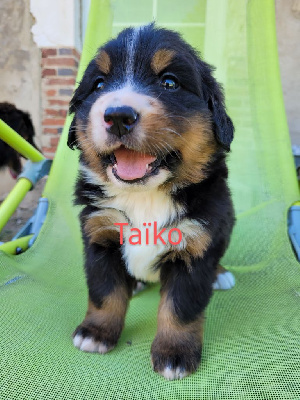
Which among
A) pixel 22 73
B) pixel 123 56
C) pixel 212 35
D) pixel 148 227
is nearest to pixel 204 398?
pixel 148 227

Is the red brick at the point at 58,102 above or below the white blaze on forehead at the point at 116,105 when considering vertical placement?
below

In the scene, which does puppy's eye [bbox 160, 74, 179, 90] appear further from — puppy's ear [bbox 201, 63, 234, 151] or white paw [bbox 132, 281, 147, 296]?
white paw [bbox 132, 281, 147, 296]

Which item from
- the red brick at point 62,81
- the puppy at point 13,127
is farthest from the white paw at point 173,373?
the red brick at point 62,81

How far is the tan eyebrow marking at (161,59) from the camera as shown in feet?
5.00

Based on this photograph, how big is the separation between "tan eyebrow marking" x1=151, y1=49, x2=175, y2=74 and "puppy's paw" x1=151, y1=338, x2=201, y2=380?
114cm

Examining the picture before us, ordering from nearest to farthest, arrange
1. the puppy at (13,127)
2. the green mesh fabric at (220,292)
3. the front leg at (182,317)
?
the green mesh fabric at (220,292), the front leg at (182,317), the puppy at (13,127)

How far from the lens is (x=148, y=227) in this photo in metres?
1.67

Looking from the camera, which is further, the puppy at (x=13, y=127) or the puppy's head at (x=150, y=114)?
the puppy at (x=13, y=127)

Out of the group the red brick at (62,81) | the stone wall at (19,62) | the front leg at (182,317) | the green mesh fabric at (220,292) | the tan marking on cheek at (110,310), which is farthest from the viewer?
the stone wall at (19,62)

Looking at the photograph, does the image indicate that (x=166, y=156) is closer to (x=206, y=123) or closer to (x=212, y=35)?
(x=206, y=123)

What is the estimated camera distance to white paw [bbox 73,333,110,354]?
1.55 m

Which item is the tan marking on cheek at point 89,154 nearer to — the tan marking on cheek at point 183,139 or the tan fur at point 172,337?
the tan marking on cheek at point 183,139

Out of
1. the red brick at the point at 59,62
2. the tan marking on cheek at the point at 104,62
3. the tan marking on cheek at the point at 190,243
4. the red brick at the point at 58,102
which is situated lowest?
the red brick at the point at 58,102

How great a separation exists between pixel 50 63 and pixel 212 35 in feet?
8.89
